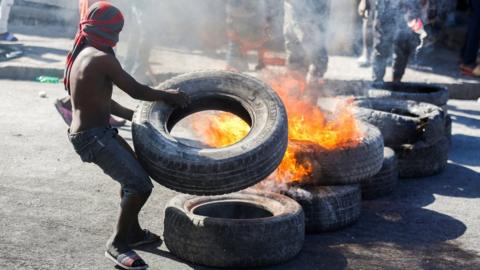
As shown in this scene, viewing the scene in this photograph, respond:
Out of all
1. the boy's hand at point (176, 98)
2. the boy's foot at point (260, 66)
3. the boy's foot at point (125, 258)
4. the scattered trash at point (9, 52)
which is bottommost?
the scattered trash at point (9, 52)

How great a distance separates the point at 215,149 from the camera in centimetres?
498

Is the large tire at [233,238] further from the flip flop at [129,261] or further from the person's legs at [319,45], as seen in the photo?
the person's legs at [319,45]

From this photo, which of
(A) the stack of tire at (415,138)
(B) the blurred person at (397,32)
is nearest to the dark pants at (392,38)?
(B) the blurred person at (397,32)

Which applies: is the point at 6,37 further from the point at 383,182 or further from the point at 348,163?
the point at 348,163

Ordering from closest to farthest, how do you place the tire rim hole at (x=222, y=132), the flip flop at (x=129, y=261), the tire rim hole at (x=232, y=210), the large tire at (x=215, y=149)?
the flip flop at (x=129, y=261), the large tire at (x=215, y=149), the tire rim hole at (x=232, y=210), the tire rim hole at (x=222, y=132)

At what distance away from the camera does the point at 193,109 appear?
5.70 m

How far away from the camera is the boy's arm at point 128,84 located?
16.0ft

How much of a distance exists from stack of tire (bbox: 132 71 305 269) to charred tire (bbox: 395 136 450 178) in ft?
7.40

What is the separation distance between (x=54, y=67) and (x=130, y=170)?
A: 734cm

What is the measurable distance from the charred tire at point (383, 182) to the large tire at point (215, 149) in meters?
1.52

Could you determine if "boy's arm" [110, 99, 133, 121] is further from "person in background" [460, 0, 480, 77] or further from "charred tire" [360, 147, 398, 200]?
"person in background" [460, 0, 480, 77]

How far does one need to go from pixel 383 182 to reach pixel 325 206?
3.93 feet

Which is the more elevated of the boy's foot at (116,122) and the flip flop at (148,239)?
the flip flop at (148,239)

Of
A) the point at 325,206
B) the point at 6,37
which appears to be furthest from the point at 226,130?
the point at 6,37
